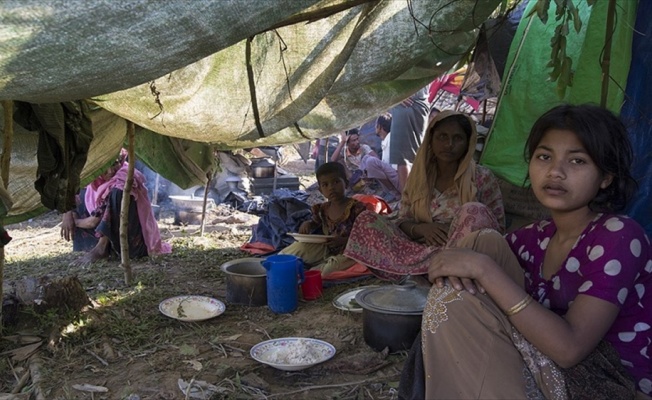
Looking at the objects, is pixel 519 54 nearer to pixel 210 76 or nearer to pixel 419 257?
pixel 419 257

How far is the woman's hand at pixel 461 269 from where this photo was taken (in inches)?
57.7

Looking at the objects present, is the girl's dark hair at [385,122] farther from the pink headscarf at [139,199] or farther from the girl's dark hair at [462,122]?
the girl's dark hair at [462,122]

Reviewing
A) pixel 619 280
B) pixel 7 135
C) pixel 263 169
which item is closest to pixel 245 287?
pixel 7 135

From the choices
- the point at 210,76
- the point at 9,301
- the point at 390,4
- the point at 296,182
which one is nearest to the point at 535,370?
the point at 390,4

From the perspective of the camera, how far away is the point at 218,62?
111 inches

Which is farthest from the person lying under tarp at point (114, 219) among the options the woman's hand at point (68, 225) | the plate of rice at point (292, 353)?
the plate of rice at point (292, 353)

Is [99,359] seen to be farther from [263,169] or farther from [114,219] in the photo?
[263,169]

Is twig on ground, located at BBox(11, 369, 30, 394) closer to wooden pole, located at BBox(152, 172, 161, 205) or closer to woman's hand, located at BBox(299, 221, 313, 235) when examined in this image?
woman's hand, located at BBox(299, 221, 313, 235)

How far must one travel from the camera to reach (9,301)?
3.00 m

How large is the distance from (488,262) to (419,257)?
1996mm

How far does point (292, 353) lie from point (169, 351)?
74 centimetres

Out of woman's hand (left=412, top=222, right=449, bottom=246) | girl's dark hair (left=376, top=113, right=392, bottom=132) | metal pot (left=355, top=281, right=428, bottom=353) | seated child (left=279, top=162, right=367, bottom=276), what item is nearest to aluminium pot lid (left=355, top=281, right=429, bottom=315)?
metal pot (left=355, top=281, right=428, bottom=353)

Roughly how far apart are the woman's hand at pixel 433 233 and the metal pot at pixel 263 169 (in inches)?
244

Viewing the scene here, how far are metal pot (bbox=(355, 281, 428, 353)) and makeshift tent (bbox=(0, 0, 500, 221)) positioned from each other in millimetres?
1078
